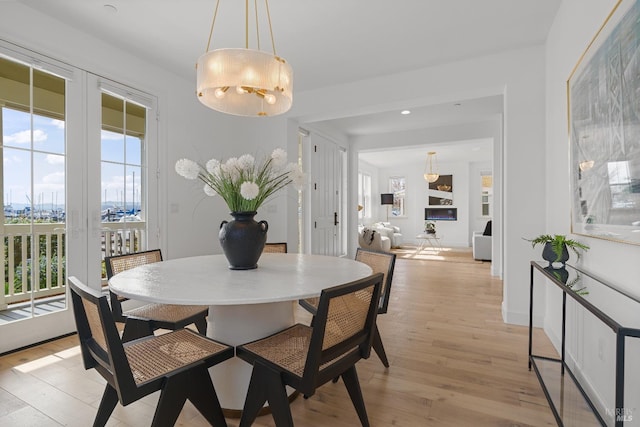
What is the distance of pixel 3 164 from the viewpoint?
242 cm

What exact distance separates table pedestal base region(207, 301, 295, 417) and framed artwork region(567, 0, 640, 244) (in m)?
1.62

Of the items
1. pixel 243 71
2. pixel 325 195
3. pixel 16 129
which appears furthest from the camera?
pixel 325 195

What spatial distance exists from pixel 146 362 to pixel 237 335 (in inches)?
18.2

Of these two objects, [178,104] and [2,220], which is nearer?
[2,220]

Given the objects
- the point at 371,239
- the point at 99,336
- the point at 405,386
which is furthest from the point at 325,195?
the point at 99,336

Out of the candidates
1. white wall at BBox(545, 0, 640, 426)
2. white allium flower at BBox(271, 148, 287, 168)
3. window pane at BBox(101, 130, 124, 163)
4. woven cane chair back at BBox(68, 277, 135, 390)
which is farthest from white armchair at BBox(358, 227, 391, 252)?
woven cane chair back at BBox(68, 277, 135, 390)

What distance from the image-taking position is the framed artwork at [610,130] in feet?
4.20

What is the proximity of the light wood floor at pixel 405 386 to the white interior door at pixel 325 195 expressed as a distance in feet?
8.26

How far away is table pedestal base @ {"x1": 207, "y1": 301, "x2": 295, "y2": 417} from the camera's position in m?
1.72

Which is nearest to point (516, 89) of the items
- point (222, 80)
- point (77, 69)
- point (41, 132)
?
point (222, 80)

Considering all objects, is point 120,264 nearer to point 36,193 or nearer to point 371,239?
point 36,193

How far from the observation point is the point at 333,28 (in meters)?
2.76

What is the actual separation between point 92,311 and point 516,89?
11.7ft

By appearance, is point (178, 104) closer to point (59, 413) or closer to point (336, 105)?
point (336, 105)
